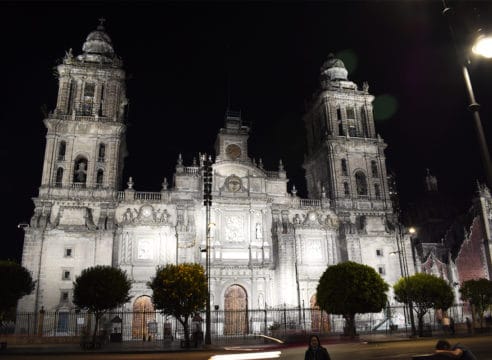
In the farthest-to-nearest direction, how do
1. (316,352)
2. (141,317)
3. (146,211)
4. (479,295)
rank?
1. (146,211)
2. (479,295)
3. (141,317)
4. (316,352)

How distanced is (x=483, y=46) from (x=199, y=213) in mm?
38220

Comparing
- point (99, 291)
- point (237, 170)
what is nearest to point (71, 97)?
point (237, 170)

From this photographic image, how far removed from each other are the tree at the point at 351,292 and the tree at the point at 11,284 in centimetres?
2345

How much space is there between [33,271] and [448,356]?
128 feet

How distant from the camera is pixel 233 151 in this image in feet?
158

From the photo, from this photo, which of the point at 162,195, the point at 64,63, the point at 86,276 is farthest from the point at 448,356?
the point at 64,63

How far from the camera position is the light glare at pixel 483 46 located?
7.25 metres

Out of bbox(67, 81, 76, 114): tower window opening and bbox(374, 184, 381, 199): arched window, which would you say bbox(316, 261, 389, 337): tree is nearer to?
bbox(374, 184, 381, 199): arched window

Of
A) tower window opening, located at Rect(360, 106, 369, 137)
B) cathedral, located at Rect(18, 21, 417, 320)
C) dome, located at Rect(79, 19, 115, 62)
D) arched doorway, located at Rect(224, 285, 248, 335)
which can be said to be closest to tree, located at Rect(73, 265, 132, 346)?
cathedral, located at Rect(18, 21, 417, 320)

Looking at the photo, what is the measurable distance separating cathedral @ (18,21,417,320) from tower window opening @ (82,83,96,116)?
13 cm

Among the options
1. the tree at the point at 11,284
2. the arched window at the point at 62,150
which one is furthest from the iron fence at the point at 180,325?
the arched window at the point at 62,150

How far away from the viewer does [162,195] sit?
144ft

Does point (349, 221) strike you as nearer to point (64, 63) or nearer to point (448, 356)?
point (64, 63)

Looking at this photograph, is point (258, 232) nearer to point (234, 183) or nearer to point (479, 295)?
point (234, 183)
